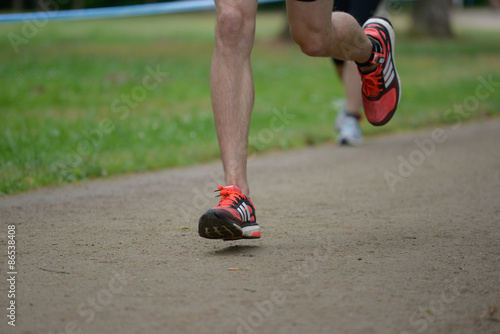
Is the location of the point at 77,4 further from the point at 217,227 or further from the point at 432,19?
the point at 217,227

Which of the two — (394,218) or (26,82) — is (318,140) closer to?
(394,218)

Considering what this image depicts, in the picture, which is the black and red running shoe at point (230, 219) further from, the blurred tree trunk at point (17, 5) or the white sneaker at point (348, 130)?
the blurred tree trunk at point (17, 5)

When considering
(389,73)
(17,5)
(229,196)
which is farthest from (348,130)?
(17,5)

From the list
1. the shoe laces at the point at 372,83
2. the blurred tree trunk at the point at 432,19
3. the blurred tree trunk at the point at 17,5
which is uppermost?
the blurred tree trunk at the point at 17,5

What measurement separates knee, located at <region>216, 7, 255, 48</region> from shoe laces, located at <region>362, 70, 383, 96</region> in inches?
31.2

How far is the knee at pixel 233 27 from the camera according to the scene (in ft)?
9.48

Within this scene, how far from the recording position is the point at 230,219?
2.69 metres

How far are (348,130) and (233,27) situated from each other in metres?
3.20

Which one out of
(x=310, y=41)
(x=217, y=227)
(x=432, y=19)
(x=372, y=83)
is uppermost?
(x=432, y=19)

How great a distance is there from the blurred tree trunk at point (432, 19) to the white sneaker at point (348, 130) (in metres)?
14.1

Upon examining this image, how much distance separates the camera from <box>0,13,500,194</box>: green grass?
5.24 m

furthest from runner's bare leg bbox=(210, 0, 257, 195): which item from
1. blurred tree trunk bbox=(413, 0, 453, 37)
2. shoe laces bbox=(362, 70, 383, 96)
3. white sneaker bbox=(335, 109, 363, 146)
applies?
blurred tree trunk bbox=(413, 0, 453, 37)

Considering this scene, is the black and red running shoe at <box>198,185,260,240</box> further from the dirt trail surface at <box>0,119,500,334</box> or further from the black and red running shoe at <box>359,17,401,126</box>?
the black and red running shoe at <box>359,17,401,126</box>

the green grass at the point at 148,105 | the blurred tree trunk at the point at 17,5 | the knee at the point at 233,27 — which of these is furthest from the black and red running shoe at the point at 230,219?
the blurred tree trunk at the point at 17,5
